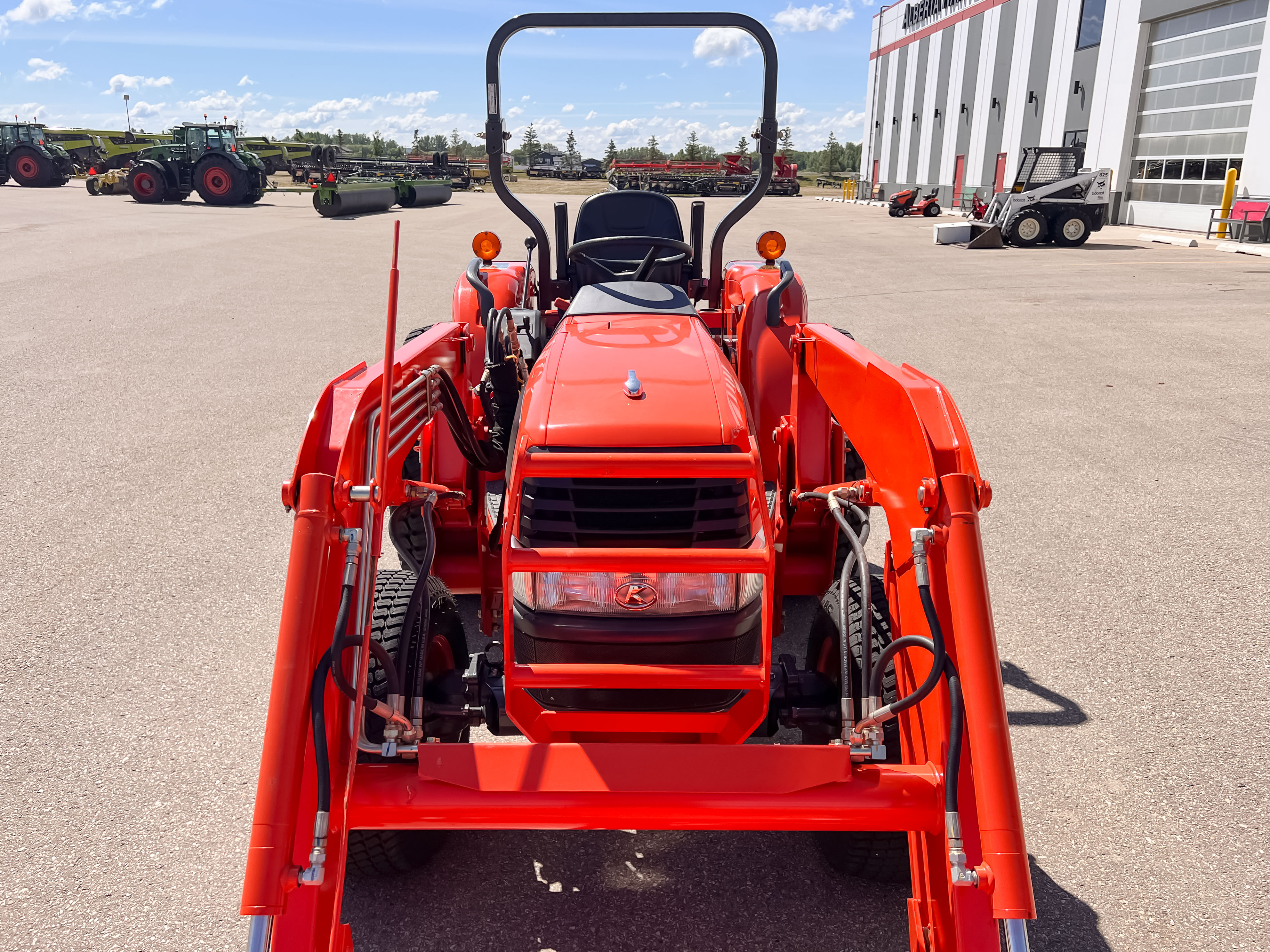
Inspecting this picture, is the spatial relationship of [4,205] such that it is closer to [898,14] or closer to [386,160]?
[386,160]

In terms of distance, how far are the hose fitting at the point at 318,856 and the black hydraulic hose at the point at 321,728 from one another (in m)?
0.02

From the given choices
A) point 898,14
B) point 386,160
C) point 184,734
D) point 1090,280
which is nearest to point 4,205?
point 386,160

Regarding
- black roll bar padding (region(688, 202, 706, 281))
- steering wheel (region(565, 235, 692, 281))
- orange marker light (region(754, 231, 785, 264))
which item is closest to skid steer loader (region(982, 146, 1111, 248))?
black roll bar padding (region(688, 202, 706, 281))

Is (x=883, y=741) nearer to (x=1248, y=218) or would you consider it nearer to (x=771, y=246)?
(x=771, y=246)

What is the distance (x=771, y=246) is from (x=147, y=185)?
94.0 feet

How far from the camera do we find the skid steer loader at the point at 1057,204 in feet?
64.8

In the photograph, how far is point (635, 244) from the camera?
486 cm

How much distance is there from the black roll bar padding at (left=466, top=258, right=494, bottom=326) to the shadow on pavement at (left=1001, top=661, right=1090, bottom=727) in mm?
2487

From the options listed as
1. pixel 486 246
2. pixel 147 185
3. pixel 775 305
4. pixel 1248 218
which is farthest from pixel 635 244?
pixel 147 185

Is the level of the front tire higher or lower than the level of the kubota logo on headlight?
higher

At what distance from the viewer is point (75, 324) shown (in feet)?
32.6

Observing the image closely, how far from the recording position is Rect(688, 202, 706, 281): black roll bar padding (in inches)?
191

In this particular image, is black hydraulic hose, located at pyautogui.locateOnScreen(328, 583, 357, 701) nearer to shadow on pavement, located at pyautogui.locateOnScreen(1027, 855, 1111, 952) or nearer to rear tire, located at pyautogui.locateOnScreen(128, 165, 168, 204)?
shadow on pavement, located at pyautogui.locateOnScreen(1027, 855, 1111, 952)

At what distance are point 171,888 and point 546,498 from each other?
4.78ft
